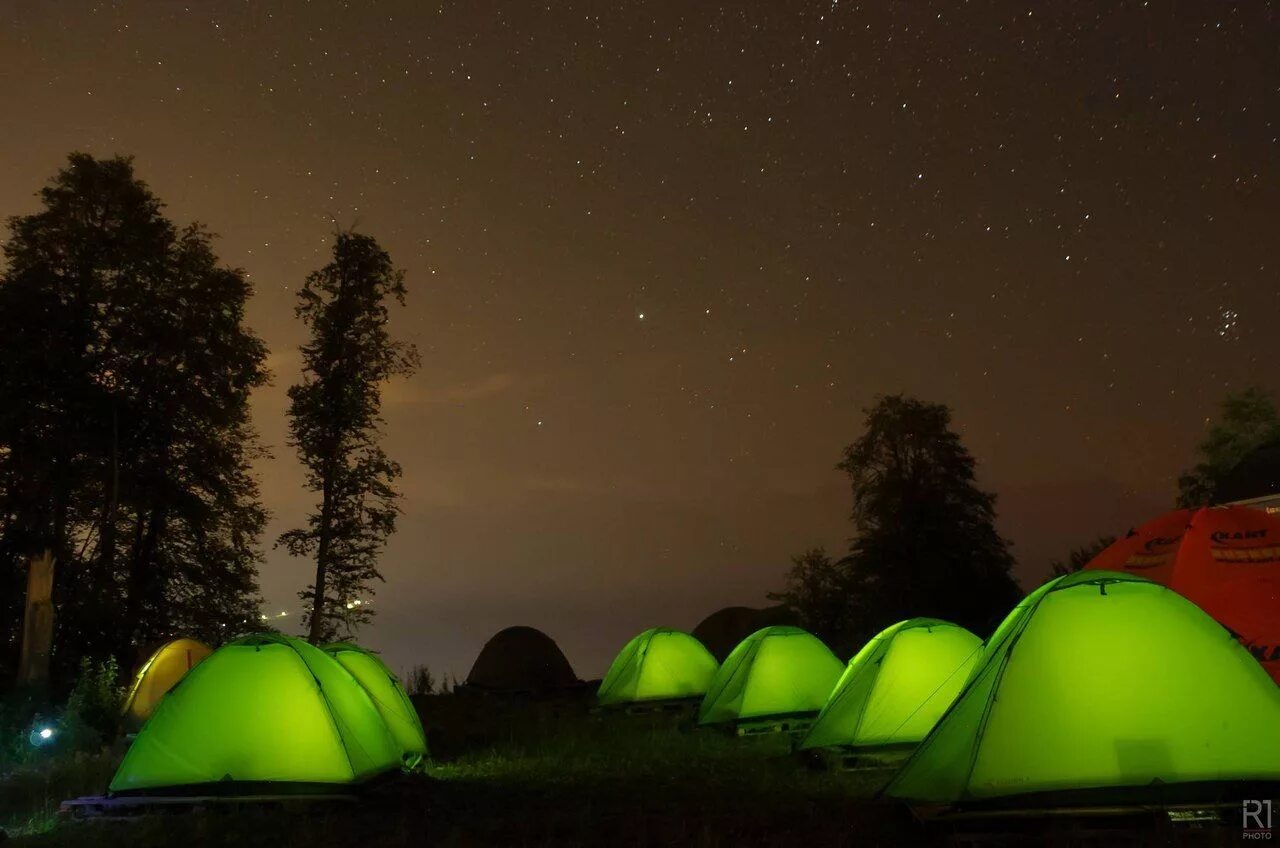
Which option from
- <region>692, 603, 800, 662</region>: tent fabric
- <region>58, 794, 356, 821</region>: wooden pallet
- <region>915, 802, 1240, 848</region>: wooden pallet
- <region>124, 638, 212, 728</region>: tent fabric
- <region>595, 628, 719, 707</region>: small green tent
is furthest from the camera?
<region>692, 603, 800, 662</region>: tent fabric

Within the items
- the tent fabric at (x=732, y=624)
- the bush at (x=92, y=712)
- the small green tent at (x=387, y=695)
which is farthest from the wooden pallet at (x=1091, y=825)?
the tent fabric at (x=732, y=624)

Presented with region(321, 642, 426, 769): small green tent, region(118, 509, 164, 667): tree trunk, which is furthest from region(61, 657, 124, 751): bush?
region(118, 509, 164, 667): tree trunk

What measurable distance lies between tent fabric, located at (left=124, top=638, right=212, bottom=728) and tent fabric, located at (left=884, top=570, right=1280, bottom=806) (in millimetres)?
13852

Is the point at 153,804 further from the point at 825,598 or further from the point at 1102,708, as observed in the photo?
the point at 825,598

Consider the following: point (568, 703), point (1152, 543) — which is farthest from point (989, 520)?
point (1152, 543)

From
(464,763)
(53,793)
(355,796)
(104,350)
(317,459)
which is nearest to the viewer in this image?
(355,796)

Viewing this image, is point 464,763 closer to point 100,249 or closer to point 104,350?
point 104,350

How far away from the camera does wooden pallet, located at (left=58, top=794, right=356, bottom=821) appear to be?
9047mm

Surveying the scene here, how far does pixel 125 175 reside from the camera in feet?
76.9

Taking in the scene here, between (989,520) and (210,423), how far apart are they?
918 inches

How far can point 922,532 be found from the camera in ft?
99.2

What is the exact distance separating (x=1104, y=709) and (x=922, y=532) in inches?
933

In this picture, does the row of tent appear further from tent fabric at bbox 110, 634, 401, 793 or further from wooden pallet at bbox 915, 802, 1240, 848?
tent fabric at bbox 110, 634, 401, 793

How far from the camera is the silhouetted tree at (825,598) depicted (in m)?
31.3
